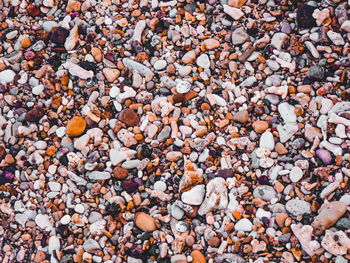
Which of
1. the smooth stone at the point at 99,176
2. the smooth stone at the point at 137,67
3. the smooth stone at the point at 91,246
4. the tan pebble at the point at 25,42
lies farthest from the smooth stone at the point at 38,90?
the smooth stone at the point at 91,246

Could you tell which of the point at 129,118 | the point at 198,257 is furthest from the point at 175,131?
the point at 198,257

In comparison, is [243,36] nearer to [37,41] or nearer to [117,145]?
[117,145]

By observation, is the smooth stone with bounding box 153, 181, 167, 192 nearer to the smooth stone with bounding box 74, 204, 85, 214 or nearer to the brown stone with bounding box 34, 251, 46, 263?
the smooth stone with bounding box 74, 204, 85, 214

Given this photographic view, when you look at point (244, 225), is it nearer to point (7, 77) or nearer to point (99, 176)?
point (99, 176)

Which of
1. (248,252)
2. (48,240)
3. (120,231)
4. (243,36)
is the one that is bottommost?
(48,240)

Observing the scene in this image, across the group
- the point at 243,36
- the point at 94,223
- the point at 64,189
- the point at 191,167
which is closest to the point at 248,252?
the point at 191,167

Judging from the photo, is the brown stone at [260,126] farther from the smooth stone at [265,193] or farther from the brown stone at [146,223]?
the brown stone at [146,223]

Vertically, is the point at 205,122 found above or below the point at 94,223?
above
